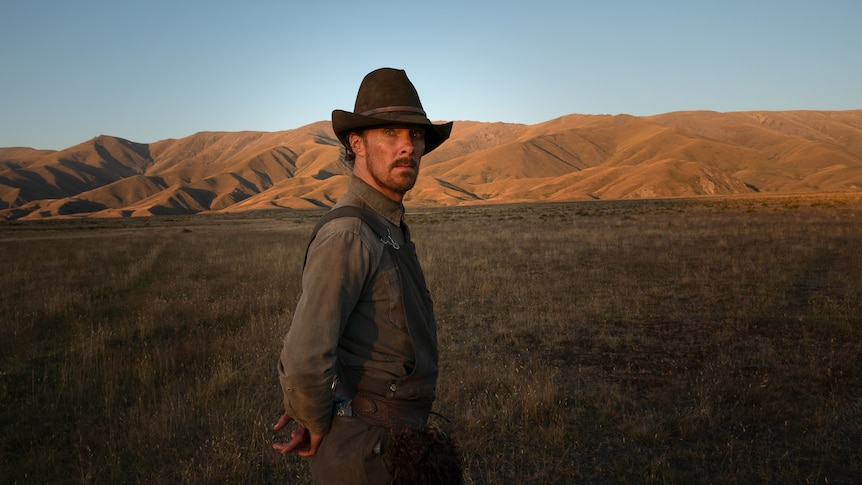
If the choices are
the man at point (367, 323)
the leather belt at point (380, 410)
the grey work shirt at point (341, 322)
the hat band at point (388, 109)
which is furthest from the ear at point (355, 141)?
the leather belt at point (380, 410)

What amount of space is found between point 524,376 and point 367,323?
4379 mm

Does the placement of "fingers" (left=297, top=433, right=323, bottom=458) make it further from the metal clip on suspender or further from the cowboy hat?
the cowboy hat

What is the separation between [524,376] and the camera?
5.83 metres

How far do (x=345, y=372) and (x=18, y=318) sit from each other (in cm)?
960

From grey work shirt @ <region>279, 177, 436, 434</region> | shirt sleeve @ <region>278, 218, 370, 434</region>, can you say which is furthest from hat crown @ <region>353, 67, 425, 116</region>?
shirt sleeve @ <region>278, 218, 370, 434</region>

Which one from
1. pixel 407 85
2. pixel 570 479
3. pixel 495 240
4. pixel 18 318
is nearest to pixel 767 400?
→ pixel 570 479

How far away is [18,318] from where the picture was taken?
858 centimetres

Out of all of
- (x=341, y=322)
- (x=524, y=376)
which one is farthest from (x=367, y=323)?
(x=524, y=376)

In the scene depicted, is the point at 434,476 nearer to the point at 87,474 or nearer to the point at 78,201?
the point at 87,474

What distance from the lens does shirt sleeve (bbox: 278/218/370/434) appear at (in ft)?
5.46

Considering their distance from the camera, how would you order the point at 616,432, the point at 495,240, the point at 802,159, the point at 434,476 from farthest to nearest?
the point at 802,159 → the point at 495,240 → the point at 616,432 → the point at 434,476

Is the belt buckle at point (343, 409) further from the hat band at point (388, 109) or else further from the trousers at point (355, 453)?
the hat band at point (388, 109)

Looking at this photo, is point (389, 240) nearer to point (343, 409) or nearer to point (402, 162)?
point (402, 162)

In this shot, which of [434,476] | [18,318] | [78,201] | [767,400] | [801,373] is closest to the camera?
[434,476]
